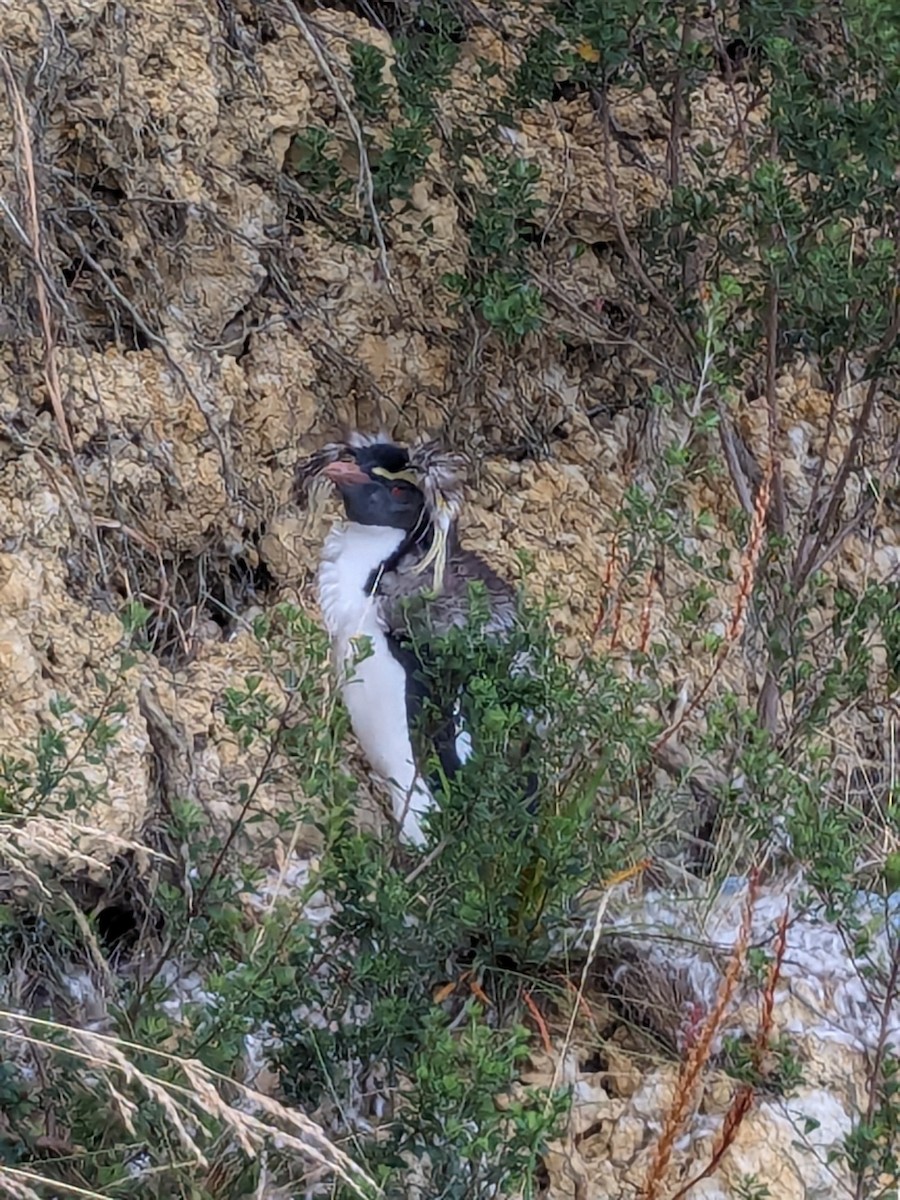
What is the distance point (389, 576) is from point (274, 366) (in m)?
0.74

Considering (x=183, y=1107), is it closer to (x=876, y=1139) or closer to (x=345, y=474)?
(x=876, y=1139)

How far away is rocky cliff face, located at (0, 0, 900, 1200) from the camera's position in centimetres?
377

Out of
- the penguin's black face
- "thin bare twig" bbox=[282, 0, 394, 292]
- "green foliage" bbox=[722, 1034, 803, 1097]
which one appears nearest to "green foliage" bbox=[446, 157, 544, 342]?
"thin bare twig" bbox=[282, 0, 394, 292]

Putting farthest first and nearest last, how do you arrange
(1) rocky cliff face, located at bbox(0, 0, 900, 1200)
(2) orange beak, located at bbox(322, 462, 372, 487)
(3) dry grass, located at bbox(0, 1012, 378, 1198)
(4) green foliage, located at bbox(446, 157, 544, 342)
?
(4) green foliage, located at bbox(446, 157, 544, 342) < (2) orange beak, located at bbox(322, 462, 372, 487) < (1) rocky cliff face, located at bbox(0, 0, 900, 1200) < (3) dry grass, located at bbox(0, 1012, 378, 1198)

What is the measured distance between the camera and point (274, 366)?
4293 mm

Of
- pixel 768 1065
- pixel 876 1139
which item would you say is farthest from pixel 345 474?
pixel 876 1139

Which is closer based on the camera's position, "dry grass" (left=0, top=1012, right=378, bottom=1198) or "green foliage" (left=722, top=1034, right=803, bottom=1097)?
"dry grass" (left=0, top=1012, right=378, bottom=1198)

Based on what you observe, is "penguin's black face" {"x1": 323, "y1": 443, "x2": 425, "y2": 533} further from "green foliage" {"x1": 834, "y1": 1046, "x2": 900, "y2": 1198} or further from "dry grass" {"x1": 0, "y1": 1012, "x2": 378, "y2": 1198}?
"green foliage" {"x1": 834, "y1": 1046, "x2": 900, "y2": 1198}

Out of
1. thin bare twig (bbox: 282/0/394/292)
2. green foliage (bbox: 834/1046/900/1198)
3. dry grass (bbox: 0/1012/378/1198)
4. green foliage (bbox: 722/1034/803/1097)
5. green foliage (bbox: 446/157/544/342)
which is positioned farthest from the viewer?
thin bare twig (bbox: 282/0/394/292)

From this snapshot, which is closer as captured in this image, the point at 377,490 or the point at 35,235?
the point at 35,235

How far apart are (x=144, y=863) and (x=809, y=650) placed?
5.84ft

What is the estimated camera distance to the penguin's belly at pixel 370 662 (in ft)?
12.5

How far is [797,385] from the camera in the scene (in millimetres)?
4762

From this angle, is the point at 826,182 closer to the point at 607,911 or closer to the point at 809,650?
the point at 809,650
